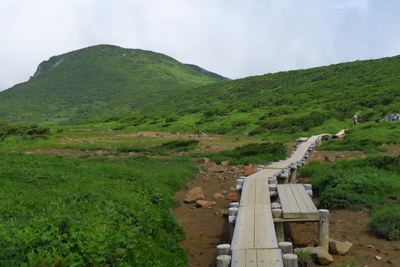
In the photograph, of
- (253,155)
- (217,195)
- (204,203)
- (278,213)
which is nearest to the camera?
(278,213)

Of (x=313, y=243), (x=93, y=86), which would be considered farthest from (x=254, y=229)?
(x=93, y=86)

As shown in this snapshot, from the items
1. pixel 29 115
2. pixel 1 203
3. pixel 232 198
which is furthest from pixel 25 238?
pixel 29 115

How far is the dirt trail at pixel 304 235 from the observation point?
493 cm

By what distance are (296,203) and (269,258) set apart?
7.06 ft

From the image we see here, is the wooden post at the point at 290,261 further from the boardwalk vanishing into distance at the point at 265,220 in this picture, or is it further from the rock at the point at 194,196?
the rock at the point at 194,196

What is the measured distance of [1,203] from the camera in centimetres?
578

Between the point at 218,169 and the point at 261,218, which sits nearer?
the point at 261,218

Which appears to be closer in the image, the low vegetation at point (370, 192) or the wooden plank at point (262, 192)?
the low vegetation at point (370, 192)

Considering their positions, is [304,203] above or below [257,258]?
above

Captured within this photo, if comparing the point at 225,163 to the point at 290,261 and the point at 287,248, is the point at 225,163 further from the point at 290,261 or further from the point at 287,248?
the point at 290,261

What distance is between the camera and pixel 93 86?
15062 cm

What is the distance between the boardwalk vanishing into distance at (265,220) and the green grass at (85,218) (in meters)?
1.25

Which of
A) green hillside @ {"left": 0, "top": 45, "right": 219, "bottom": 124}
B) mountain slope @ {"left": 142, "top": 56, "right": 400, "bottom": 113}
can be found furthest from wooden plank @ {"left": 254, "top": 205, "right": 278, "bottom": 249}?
green hillside @ {"left": 0, "top": 45, "right": 219, "bottom": 124}

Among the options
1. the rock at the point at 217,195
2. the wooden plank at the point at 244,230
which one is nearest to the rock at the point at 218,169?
the rock at the point at 217,195
